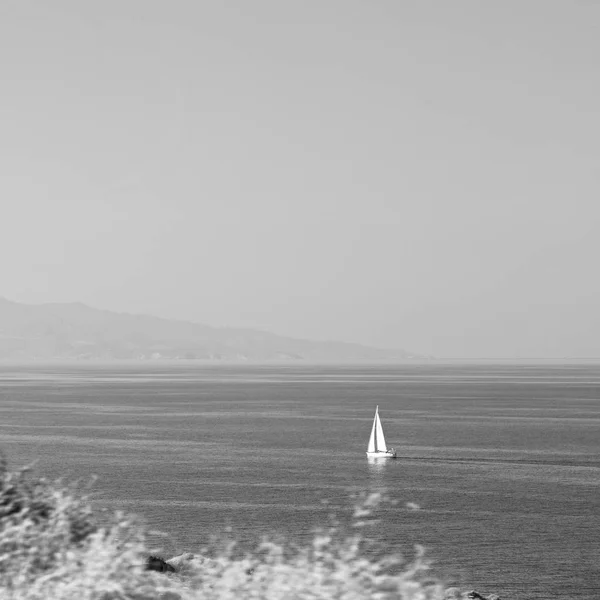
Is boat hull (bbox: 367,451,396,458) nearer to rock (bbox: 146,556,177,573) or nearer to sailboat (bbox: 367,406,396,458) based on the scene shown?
sailboat (bbox: 367,406,396,458)

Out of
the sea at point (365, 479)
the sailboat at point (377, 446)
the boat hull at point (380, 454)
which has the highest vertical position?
the sailboat at point (377, 446)

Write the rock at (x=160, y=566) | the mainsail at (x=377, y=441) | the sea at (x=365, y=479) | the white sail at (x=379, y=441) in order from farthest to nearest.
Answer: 1. the mainsail at (x=377, y=441)
2. the white sail at (x=379, y=441)
3. the sea at (x=365, y=479)
4. the rock at (x=160, y=566)

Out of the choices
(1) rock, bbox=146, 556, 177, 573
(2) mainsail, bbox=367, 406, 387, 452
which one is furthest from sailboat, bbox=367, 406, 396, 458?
(1) rock, bbox=146, 556, 177, 573

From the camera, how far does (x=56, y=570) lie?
14.5m

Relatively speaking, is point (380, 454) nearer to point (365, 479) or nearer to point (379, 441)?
point (379, 441)

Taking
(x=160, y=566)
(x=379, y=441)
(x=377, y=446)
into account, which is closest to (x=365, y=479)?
(x=379, y=441)

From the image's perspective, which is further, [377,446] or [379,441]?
[377,446]

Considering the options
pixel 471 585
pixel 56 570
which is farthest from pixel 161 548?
pixel 56 570

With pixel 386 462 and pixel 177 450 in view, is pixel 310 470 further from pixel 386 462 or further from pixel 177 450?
pixel 177 450

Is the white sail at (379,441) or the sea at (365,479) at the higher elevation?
the white sail at (379,441)

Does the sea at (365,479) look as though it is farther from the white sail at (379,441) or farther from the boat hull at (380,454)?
the white sail at (379,441)

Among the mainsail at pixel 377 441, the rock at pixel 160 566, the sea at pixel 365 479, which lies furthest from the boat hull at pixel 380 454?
the rock at pixel 160 566

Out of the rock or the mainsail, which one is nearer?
the rock

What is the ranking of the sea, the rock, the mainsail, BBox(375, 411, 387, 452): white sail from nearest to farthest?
the rock → the sea → BBox(375, 411, 387, 452): white sail → the mainsail
